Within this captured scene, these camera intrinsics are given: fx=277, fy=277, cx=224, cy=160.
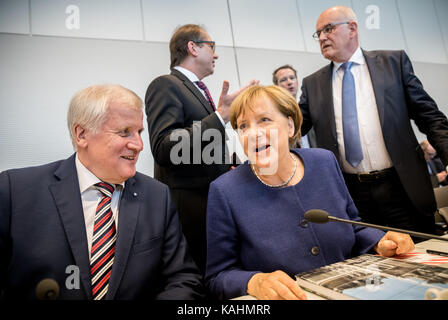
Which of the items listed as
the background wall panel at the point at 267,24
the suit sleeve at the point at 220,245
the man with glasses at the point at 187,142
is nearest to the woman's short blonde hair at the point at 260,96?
the man with glasses at the point at 187,142

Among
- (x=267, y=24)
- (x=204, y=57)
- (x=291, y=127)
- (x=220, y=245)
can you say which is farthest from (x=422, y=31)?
(x=220, y=245)

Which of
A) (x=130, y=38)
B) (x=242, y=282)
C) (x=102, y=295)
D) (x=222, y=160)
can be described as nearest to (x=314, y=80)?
(x=222, y=160)

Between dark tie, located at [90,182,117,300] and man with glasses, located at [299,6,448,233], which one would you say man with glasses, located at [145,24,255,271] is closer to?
dark tie, located at [90,182,117,300]

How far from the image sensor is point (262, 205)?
1.06 metres

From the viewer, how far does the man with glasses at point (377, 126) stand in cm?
167

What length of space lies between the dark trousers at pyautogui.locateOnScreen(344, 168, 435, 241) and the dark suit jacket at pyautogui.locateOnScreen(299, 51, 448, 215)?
0.04 metres

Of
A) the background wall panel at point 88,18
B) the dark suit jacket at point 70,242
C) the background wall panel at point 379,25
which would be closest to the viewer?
the dark suit jacket at point 70,242

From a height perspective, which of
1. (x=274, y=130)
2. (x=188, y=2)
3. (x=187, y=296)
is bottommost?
(x=187, y=296)

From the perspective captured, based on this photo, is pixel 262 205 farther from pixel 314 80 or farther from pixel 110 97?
pixel 314 80

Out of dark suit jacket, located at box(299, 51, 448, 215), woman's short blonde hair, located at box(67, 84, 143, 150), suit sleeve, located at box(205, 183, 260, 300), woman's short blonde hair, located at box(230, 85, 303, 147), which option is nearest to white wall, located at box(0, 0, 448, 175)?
dark suit jacket, located at box(299, 51, 448, 215)

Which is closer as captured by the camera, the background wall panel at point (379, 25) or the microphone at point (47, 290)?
the microphone at point (47, 290)

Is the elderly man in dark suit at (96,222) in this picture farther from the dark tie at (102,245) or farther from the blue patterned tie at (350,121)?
the blue patterned tie at (350,121)

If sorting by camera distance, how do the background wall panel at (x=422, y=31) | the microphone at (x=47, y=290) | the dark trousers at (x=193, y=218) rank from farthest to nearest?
1. the background wall panel at (x=422, y=31)
2. the dark trousers at (x=193, y=218)
3. the microphone at (x=47, y=290)

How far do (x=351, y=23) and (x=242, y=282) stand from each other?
73.8 inches
